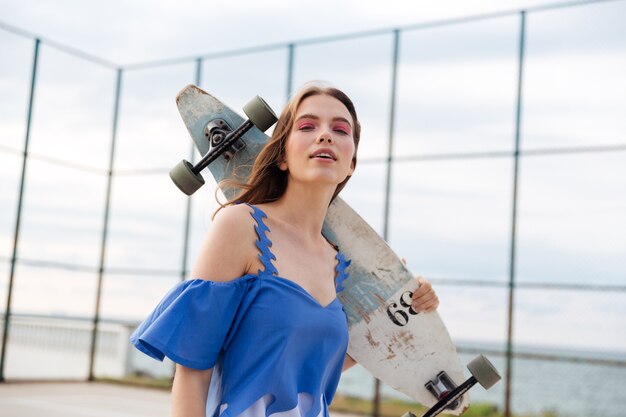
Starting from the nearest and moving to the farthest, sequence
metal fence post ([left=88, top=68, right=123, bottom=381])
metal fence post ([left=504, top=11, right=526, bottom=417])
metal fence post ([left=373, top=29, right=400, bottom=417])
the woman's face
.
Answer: the woman's face, metal fence post ([left=504, top=11, right=526, bottom=417]), metal fence post ([left=373, top=29, right=400, bottom=417]), metal fence post ([left=88, top=68, right=123, bottom=381])

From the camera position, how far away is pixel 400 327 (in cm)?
250

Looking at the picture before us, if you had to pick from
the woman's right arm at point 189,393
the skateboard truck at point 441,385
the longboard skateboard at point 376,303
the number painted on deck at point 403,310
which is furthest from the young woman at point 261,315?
the skateboard truck at point 441,385

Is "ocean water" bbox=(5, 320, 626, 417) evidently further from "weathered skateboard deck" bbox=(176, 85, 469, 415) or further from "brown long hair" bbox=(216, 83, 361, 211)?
"brown long hair" bbox=(216, 83, 361, 211)

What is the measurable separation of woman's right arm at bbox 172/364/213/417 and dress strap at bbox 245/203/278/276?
10.0 inches

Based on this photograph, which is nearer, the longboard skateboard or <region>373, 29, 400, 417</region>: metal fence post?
the longboard skateboard

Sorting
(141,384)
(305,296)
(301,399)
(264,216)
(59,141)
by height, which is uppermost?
(59,141)

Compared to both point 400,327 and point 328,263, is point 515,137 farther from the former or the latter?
point 328,263

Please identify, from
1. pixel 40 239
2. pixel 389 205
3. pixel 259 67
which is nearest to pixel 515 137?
pixel 389 205

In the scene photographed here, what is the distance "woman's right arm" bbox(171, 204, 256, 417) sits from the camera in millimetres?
1642

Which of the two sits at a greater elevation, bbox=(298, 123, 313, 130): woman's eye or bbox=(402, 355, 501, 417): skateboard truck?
bbox=(298, 123, 313, 130): woman's eye

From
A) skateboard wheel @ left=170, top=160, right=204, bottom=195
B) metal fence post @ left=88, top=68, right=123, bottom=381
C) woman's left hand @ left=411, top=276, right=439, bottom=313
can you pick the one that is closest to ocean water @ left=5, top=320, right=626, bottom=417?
metal fence post @ left=88, top=68, right=123, bottom=381

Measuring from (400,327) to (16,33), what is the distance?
23.6 feet

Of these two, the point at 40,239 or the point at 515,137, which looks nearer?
the point at 515,137

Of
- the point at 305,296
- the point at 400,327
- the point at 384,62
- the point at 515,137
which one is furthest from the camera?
the point at 384,62
